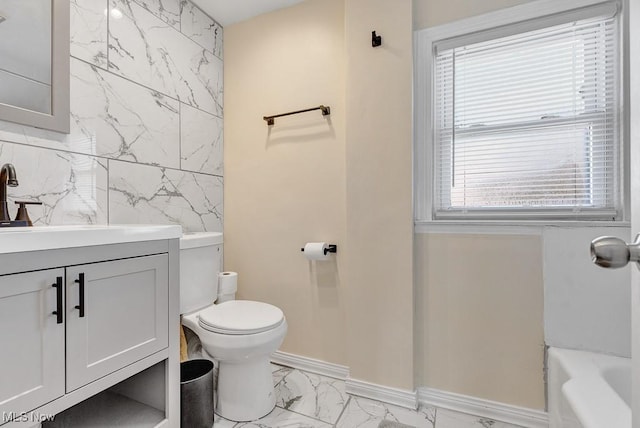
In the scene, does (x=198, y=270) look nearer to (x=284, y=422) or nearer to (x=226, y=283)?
(x=226, y=283)

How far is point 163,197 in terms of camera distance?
1885 mm

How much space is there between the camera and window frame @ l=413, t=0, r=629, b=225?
137cm

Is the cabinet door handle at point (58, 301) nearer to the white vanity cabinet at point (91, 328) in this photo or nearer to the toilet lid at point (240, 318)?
the white vanity cabinet at point (91, 328)

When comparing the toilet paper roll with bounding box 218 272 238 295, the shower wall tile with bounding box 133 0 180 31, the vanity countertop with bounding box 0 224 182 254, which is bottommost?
the toilet paper roll with bounding box 218 272 238 295

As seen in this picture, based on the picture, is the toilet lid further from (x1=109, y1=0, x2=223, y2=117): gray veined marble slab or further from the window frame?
(x1=109, y1=0, x2=223, y2=117): gray veined marble slab

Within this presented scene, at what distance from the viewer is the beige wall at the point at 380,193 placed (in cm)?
167

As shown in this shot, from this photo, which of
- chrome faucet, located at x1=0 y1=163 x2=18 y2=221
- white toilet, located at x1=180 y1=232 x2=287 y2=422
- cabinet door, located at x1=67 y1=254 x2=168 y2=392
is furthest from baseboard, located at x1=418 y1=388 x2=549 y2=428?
chrome faucet, located at x1=0 y1=163 x2=18 y2=221

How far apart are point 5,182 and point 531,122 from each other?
2234 millimetres

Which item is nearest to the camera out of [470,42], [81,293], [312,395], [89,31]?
[81,293]

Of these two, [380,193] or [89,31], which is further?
[380,193]

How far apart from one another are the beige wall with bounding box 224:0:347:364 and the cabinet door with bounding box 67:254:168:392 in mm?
954

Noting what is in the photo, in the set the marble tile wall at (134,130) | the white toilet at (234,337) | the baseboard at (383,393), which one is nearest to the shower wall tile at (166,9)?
the marble tile wall at (134,130)

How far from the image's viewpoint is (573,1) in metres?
1.43

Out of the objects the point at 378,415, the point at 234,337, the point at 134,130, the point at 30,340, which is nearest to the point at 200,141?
the point at 134,130
